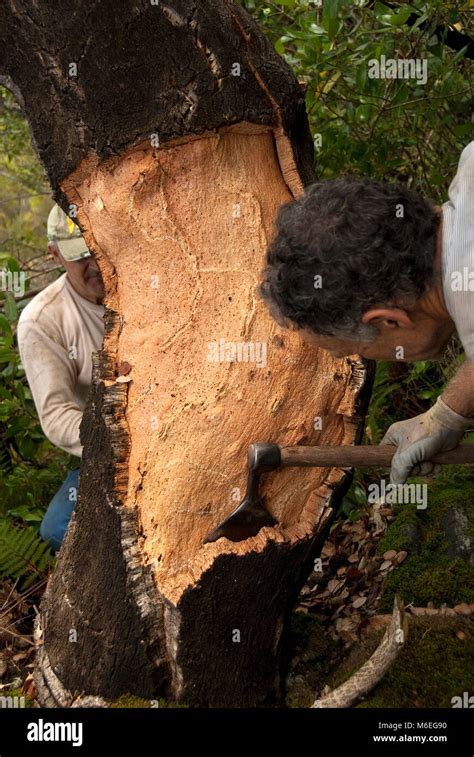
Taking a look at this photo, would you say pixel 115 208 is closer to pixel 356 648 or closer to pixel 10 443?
pixel 356 648

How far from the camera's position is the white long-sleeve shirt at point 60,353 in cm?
365

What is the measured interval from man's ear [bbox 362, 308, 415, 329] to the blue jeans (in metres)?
2.16

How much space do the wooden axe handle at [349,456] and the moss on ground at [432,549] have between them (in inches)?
41.2

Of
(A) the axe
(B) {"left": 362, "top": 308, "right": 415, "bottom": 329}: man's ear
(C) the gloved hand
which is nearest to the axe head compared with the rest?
(A) the axe

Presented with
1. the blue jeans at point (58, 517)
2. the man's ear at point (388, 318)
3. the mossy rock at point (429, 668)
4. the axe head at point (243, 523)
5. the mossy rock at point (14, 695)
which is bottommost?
the mossy rock at point (14, 695)

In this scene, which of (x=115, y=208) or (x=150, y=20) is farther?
(x=115, y=208)

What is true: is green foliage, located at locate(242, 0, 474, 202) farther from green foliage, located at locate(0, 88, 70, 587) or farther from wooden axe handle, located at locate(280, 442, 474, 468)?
wooden axe handle, located at locate(280, 442, 474, 468)

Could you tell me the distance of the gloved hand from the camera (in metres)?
2.64

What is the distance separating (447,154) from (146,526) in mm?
3162

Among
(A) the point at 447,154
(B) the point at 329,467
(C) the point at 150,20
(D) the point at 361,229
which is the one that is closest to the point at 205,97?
(C) the point at 150,20

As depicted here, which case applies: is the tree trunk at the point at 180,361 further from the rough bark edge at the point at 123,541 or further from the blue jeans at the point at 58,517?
the blue jeans at the point at 58,517

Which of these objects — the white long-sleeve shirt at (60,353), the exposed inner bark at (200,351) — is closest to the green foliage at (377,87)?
the exposed inner bark at (200,351)
